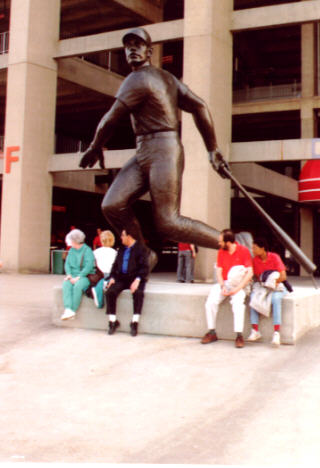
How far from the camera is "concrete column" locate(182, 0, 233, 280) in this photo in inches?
619

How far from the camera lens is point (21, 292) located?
11.2m

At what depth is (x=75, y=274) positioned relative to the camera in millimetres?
7184

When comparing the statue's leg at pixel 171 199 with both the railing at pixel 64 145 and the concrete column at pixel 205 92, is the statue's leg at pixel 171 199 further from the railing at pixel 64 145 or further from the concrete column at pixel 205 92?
the railing at pixel 64 145

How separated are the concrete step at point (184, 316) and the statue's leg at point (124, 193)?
3.31 ft

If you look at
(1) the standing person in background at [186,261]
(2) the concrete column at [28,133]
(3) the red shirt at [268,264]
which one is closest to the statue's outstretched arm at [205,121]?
(3) the red shirt at [268,264]

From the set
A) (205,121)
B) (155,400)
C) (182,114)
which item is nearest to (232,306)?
(155,400)

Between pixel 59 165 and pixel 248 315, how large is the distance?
13.4 meters

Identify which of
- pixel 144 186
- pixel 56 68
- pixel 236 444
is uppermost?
pixel 56 68

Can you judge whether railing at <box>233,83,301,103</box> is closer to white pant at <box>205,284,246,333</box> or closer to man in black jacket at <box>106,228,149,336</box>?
man in black jacket at <box>106,228,149,336</box>

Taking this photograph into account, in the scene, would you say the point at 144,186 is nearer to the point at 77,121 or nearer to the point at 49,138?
the point at 49,138

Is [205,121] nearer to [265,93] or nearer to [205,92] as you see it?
[205,92]

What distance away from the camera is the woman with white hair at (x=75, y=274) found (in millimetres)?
7074

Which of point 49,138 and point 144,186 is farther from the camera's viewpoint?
point 49,138

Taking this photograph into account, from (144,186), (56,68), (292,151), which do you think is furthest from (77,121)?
(144,186)
